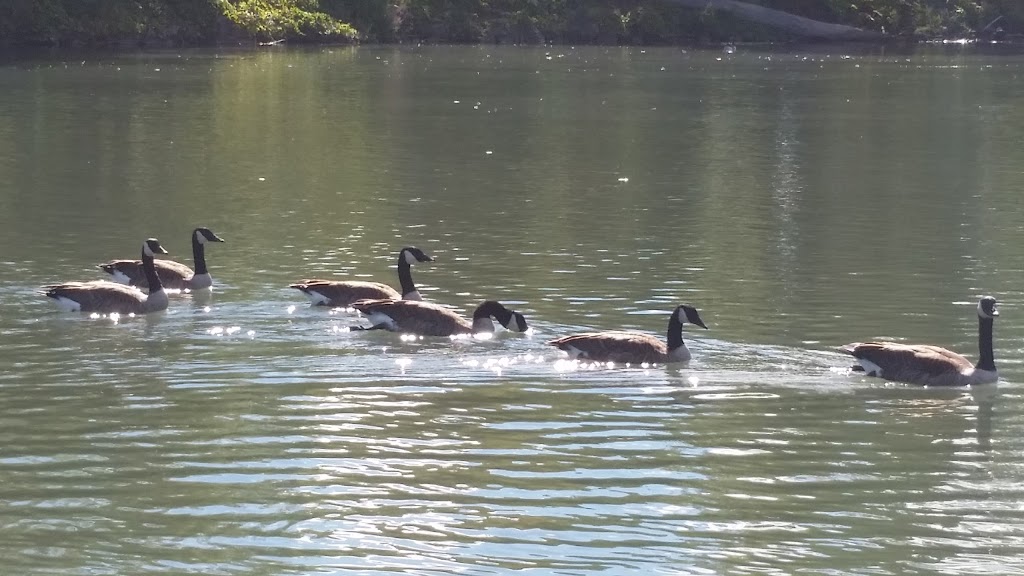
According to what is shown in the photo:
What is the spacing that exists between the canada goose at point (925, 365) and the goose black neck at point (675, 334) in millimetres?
1698

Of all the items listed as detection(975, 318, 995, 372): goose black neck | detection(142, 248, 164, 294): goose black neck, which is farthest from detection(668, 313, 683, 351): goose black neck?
detection(142, 248, 164, 294): goose black neck

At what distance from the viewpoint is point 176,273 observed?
19.0m

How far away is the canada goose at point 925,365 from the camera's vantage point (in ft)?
47.2

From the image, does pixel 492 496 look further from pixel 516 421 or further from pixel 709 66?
pixel 709 66

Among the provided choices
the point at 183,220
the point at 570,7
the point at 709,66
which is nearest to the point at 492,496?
the point at 183,220

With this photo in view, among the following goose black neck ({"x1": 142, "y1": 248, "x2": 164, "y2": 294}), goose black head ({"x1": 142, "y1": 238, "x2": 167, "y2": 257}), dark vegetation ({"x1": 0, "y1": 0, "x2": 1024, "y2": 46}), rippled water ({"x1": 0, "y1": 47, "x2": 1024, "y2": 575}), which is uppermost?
dark vegetation ({"x1": 0, "y1": 0, "x2": 1024, "y2": 46})

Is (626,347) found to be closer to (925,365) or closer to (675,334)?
(675,334)

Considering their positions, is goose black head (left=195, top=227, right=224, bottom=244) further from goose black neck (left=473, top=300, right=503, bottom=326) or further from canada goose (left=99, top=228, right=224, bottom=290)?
goose black neck (left=473, top=300, right=503, bottom=326)

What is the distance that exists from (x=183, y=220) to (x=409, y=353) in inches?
402

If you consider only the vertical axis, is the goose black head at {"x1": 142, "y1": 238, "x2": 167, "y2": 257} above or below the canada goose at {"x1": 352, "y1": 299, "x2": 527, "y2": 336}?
above

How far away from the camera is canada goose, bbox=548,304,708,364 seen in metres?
15.1

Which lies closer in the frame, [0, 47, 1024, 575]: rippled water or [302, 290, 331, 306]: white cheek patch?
[0, 47, 1024, 575]: rippled water

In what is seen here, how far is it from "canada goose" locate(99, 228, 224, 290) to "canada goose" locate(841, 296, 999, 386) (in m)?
7.99

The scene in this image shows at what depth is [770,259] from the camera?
21.7 metres
